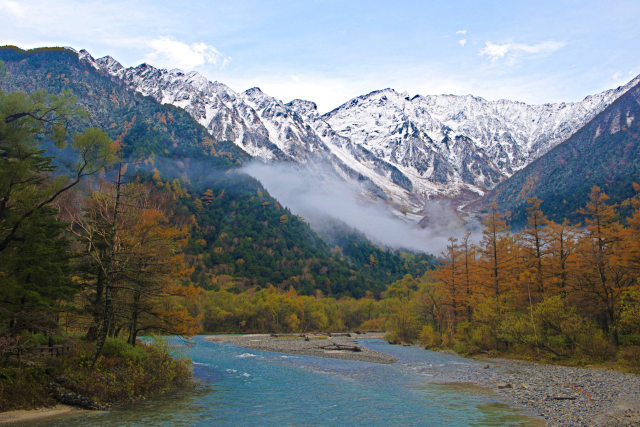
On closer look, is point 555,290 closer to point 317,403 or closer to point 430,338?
point 430,338

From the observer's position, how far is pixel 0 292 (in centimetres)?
2000

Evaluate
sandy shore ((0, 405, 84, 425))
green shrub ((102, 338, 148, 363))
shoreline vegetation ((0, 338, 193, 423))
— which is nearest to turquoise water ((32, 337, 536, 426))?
sandy shore ((0, 405, 84, 425))

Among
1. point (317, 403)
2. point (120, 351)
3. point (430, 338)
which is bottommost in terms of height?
point (430, 338)

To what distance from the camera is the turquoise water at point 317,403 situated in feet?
67.4

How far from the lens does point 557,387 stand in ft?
88.8

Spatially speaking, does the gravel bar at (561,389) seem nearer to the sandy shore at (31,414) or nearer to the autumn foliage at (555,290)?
the autumn foliage at (555,290)

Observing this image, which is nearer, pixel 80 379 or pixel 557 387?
pixel 80 379

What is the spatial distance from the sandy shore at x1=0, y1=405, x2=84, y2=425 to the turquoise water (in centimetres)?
77

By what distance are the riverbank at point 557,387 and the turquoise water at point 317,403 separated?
1.49 m

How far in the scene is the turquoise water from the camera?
20.5 m

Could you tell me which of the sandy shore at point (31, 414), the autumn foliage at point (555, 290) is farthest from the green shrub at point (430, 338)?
the sandy shore at point (31, 414)

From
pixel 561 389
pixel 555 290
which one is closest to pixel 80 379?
pixel 561 389

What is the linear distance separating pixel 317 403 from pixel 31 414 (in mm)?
14237

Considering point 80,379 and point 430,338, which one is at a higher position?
point 80,379
